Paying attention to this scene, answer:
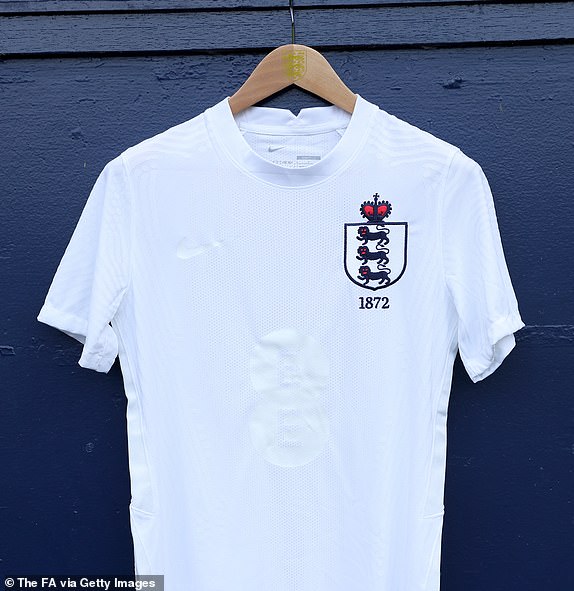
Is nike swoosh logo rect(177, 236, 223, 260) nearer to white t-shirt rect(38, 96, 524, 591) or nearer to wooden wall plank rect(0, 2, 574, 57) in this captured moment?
white t-shirt rect(38, 96, 524, 591)

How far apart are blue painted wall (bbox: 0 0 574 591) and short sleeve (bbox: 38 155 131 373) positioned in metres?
0.19

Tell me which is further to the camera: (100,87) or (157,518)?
(100,87)

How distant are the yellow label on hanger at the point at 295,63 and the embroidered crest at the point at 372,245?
0.23 meters

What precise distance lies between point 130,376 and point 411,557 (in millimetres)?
535

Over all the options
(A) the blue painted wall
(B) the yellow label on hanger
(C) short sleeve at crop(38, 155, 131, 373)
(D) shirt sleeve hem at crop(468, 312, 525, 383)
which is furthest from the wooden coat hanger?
(D) shirt sleeve hem at crop(468, 312, 525, 383)

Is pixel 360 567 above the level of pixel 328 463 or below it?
below

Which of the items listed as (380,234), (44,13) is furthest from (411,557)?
(44,13)

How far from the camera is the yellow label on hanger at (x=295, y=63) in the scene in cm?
110

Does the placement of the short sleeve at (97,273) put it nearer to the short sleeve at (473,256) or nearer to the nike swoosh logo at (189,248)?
the nike swoosh logo at (189,248)

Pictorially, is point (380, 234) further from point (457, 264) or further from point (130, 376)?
point (130, 376)

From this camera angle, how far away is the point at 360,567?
3.59 ft

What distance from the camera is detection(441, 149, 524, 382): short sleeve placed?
107 centimetres

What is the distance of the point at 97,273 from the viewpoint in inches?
42.2

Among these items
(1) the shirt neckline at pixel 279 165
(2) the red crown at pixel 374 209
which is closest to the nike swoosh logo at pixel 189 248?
(1) the shirt neckline at pixel 279 165
